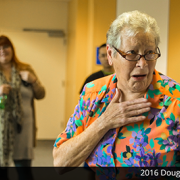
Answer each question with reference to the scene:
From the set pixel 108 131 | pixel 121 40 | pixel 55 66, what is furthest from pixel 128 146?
pixel 55 66

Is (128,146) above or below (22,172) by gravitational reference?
above

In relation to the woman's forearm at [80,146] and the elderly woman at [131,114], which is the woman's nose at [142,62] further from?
the woman's forearm at [80,146]

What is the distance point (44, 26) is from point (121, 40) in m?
4.59

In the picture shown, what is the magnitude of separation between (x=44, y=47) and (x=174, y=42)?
3108mm

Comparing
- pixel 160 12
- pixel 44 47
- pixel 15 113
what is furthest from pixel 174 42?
pixel 44 47

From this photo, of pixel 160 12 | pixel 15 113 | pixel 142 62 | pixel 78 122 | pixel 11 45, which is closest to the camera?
pixel 142 62

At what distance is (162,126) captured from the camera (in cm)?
91

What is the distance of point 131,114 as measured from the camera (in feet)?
3.04

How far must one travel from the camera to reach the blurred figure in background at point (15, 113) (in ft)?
7.61

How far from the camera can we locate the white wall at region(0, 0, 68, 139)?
516 centimetres

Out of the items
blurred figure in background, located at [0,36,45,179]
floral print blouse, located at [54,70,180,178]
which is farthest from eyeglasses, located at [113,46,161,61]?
blurred figure in background, located at [0,36,45,179]

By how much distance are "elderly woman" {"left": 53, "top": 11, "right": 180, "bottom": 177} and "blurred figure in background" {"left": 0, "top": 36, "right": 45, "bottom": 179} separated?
1.40 metres

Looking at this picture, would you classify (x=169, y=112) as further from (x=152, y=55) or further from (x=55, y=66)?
(x=55, y=66)

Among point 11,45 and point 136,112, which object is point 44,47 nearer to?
point 11,45
